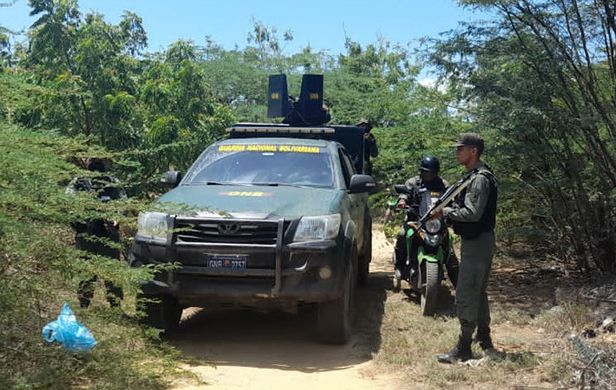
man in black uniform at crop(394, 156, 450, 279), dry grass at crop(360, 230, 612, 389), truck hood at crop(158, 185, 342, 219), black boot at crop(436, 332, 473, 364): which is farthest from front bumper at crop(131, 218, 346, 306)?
man in black uniform at crop(394, 156, 450, 279)

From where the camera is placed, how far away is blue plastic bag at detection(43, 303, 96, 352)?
3939mm

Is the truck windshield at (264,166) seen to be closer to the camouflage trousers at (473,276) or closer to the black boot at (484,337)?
the camouflage trousers at (473,276)

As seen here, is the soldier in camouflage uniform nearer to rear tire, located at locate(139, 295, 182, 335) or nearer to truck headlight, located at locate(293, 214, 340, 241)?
truck headlight, located at locate(293, 214, 340, 241)

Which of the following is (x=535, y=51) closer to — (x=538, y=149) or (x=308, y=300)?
(x=538, y=149)

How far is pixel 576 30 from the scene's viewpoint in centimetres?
738

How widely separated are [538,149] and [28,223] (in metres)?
5.73

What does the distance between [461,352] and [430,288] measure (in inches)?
57.1

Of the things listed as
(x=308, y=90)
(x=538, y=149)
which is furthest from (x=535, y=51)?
(x=308, y=90)

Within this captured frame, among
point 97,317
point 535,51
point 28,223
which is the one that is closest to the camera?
point 28,223

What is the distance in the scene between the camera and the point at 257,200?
5.75 m

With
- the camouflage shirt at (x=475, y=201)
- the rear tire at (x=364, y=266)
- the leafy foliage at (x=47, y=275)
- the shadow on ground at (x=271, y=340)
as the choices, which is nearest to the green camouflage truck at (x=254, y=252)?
the shadow on ground at (x=271, y=340)

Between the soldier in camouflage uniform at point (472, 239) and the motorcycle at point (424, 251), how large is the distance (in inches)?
43.8

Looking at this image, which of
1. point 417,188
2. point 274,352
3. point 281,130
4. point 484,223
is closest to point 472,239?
point 484,223

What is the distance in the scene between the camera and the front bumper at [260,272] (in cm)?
534
